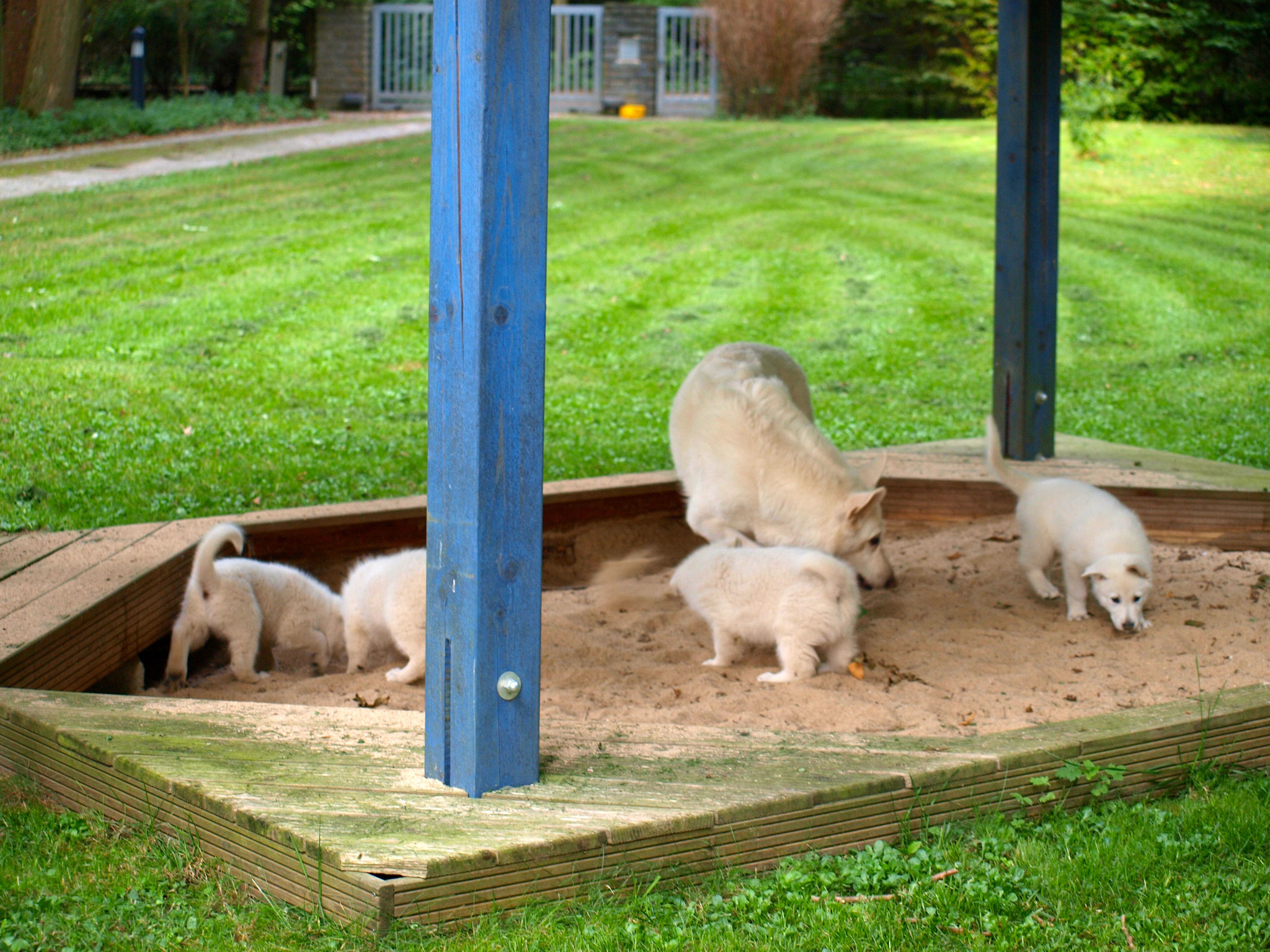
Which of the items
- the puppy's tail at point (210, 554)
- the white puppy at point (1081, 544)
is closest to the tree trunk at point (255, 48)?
the puppy's tail at point (210, 554)

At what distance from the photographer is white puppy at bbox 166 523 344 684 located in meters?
4.99

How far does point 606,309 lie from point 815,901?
11.7 metres

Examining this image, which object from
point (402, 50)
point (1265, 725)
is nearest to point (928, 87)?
point (402, 50)

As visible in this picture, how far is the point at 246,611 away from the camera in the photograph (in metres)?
5.04

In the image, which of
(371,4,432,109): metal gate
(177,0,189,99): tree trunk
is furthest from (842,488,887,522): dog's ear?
(371,4,432,109): metal gate

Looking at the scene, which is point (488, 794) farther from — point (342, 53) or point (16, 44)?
point (342, 53)

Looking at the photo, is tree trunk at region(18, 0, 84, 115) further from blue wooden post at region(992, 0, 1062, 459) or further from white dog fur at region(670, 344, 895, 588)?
blue wooden post at region(992, 0, 1062, 459)

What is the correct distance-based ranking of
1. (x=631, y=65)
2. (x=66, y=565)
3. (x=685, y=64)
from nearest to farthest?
(x=66, y=565) < (x=631, y=65) < (x=685, y=64)

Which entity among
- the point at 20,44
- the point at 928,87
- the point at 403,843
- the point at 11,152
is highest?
the point at 928,87

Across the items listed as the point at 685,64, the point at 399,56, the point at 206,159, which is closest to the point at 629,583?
the point at 206,159

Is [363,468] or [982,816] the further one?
[363,468]

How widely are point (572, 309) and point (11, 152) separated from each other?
19.8 feet

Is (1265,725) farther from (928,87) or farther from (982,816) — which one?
(928,87)

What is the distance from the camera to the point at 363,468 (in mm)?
7965
